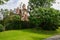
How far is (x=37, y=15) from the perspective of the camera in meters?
24.7

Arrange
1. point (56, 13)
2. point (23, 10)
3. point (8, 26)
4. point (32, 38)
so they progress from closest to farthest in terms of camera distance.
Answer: point (32, 38) < point (56, 13) < point (8, 26) < point (23, 10)

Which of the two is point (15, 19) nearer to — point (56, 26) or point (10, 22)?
point (10, 22)

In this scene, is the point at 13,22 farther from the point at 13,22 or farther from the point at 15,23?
the point at 15,23

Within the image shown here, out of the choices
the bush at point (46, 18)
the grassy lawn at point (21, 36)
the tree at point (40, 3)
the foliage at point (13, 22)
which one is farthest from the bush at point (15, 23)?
the grassy lawn at point (21, 36)

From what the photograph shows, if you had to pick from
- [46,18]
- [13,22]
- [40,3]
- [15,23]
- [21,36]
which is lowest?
[21,36]

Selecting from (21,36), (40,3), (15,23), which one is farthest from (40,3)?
(21,36)

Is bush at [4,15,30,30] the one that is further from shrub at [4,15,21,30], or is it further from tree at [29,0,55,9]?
tree at [29,0,55,9]

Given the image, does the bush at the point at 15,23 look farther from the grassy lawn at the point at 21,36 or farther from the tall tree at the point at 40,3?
the grassy lawn at the point at 21,36

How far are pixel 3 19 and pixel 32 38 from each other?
39.7ft

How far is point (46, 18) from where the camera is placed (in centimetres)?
2388

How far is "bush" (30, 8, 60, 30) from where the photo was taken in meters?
23.7

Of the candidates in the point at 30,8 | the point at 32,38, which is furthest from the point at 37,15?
the point at 32,38

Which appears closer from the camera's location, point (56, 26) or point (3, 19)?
point (56, 26)

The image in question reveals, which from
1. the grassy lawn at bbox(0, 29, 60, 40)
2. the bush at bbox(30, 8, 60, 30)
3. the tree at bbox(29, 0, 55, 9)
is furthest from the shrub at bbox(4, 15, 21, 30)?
the grassy lawn at bbox(0, 29, 60, 40)
